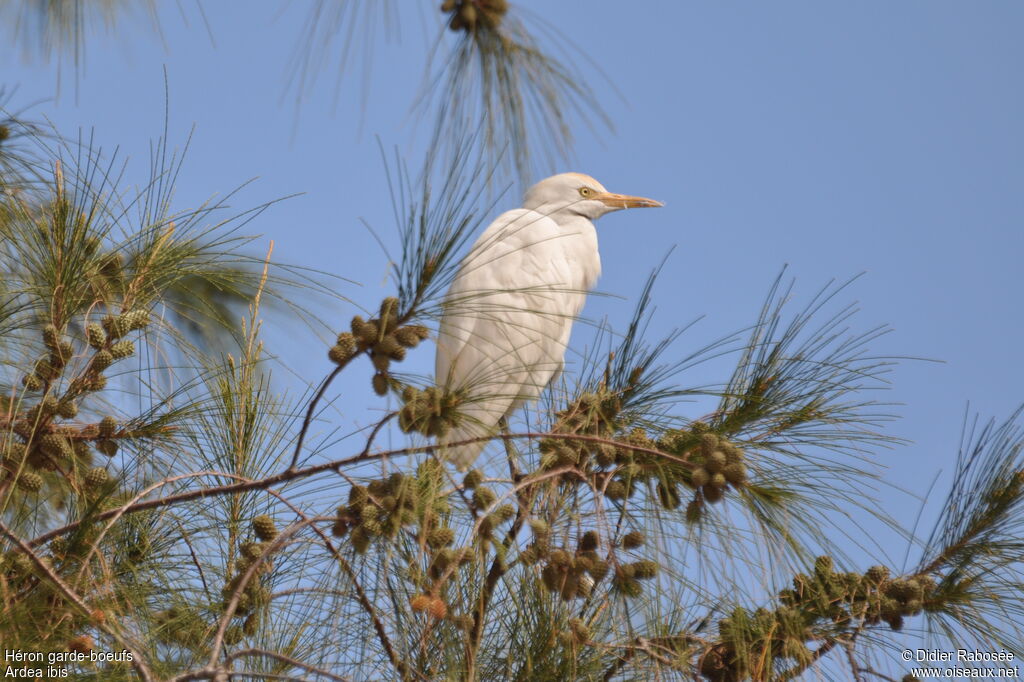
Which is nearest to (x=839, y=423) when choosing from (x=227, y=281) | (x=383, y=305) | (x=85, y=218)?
(x=383, y=305)

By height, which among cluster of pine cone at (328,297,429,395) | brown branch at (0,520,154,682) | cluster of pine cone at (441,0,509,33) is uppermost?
cluster of pine cone at (441,0,509,33)

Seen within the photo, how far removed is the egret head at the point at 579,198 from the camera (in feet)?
14.3

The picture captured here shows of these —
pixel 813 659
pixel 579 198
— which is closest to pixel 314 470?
pixel 813 659

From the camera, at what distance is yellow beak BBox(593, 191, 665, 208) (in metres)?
4.43

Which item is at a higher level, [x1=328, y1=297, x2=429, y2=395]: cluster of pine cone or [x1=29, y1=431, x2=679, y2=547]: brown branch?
[x1=328, y1=297, x2=429, y2=395]: cluster of pine cone

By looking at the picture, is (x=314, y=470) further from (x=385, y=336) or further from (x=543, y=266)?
(x=543, y=266)

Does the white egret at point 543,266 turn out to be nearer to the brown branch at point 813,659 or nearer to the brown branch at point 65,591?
the brown branch at point 813,659

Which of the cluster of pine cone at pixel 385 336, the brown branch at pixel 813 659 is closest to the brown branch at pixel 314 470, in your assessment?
the cluster of pine cone at pixel 385 336

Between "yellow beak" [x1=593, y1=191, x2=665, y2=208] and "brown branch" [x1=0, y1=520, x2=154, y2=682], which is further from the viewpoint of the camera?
"yellow beak" [x1=593, y1=191, x2=665, y2=208]

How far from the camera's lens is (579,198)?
4.38 metres

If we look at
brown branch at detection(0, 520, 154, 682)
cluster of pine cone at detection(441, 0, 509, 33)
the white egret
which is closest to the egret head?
the white egret

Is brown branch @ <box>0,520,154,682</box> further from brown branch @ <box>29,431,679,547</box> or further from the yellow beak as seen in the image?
the yellow beak

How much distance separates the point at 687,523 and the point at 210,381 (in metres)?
0.96

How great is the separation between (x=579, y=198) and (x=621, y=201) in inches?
7.4
